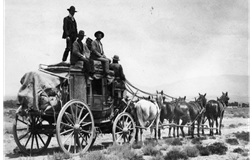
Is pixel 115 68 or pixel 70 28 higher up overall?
pixel 70 28

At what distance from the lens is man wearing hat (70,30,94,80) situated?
1029 cm

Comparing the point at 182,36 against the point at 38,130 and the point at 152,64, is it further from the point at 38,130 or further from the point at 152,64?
the point at 38,130

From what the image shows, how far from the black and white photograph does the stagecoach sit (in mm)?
31

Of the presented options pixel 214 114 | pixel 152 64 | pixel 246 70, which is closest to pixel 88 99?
pixel 152 64

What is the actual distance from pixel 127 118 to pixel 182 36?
4.99 meters

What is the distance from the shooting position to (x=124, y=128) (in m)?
12.2

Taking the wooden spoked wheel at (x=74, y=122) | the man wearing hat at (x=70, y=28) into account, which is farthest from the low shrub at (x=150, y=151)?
the man wearing hat at (x=70, y=28)

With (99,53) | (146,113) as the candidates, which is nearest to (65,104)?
(99,53)

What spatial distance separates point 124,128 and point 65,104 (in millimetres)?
3445

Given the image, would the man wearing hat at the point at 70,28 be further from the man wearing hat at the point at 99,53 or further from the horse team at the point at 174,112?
the horse team at the point at 174,112

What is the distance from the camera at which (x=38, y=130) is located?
411 inches

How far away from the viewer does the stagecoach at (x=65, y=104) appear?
9.33m

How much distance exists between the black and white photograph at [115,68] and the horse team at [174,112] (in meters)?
0.05

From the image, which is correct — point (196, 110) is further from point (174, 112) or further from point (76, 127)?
point (76, 127)
